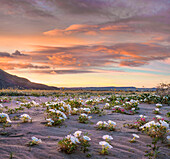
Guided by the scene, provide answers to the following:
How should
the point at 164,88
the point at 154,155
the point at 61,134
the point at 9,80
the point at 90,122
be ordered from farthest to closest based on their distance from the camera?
the point at 9,80
the point at 164,88
the point at 90,122
the point at 61,134
the point at 154,155

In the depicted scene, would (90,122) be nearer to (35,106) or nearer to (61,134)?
(61,134)

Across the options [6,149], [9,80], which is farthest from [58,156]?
[9,80]

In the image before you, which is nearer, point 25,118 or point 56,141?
point 56,141

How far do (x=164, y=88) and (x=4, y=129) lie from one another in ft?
40.9

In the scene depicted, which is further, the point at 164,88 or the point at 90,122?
the point at 164,88

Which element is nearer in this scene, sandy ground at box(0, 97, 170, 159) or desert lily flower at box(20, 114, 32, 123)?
sandy ground at box(0, 97, 170, 159)

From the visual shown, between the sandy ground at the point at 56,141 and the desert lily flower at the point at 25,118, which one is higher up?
the desert lily flower at the point at 25,118

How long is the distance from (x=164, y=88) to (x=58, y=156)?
499 inches

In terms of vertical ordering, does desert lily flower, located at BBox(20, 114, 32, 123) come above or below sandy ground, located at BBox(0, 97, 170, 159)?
above

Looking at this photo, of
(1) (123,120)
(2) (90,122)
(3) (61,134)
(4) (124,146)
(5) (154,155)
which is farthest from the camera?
(1) (123,120)

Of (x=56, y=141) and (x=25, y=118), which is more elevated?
(x=25, y=118)

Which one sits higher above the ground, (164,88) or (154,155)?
(164,88)

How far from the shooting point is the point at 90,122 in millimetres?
6977

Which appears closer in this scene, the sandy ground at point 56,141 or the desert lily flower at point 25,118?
Answer: the sandy ground at point 56,141
